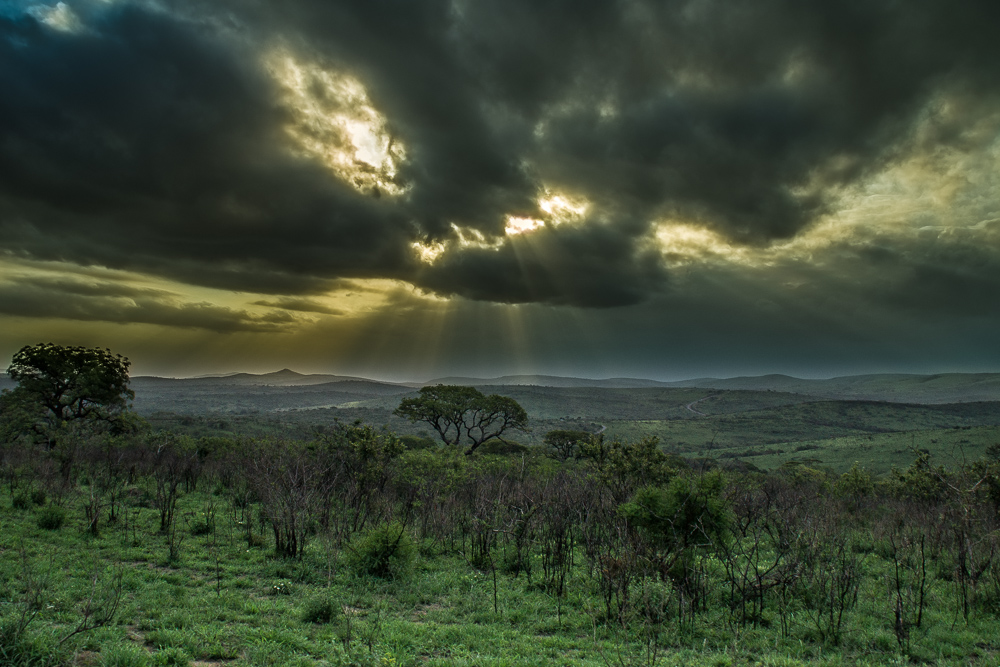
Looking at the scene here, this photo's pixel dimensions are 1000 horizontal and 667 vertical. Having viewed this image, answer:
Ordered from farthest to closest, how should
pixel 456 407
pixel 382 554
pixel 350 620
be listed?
pixel 456 407
pixel 382 554
pixel 350 620

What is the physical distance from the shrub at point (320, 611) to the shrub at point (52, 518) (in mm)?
13580

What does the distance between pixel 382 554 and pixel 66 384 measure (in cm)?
4318

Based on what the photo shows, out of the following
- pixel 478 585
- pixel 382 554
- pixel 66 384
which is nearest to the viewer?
pixel 478 585

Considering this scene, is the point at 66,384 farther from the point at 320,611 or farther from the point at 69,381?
the point at 320,611

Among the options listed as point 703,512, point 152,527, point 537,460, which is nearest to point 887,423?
point 537,460

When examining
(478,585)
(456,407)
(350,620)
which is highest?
(456,407)

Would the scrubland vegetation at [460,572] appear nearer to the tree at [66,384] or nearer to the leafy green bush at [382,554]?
the leafy green bush at [382,554]

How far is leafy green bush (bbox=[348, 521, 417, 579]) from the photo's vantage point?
50.5ft

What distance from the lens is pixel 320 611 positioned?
11.0 metres

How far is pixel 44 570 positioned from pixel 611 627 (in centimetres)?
1553

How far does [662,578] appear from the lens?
1393 cm

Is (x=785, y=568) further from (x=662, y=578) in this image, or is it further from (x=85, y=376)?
(x=85, y=376)

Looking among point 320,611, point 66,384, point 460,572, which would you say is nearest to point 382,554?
point 460,572

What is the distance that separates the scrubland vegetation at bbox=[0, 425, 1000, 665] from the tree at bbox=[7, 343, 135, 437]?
1919cm
